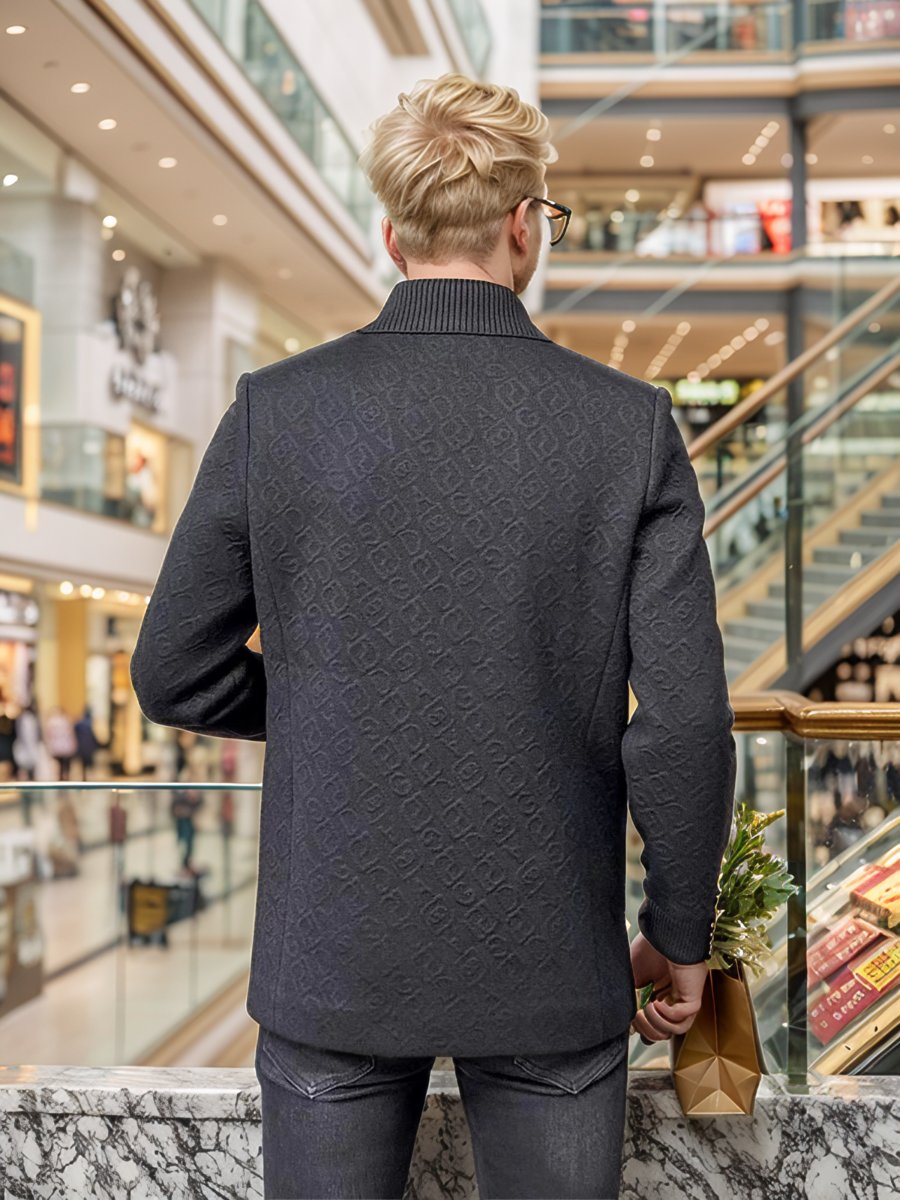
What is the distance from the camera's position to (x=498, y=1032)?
1377 millimetres

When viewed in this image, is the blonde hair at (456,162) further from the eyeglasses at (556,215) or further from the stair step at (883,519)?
the stair step at (883,519)

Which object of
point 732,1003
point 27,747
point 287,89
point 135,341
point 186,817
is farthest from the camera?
point 135,341

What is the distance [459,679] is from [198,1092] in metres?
1.14

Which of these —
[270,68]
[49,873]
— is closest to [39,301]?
[270,68]

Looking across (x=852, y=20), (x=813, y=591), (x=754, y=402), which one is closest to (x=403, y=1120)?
(x=813, y=591)

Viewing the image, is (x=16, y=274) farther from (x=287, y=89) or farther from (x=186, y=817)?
(x=186, y=817)

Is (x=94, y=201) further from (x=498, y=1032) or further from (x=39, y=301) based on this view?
(x=498, y=1032)

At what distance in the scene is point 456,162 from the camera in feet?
4.56

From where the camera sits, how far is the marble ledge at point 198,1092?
7.03ft

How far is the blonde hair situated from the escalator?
16.5ft

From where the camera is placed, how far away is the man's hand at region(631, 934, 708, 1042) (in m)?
1.57

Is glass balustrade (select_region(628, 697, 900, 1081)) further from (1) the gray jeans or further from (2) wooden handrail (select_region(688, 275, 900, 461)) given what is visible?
(2) wooden handrail (select_region(688, 275, 900, 461))

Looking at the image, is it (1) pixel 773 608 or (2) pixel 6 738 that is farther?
(2) pixel 6 738

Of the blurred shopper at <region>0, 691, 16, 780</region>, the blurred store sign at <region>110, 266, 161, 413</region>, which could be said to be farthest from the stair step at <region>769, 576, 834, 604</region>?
the blurred store sign at <region>110, 266, 161, 413</region>
